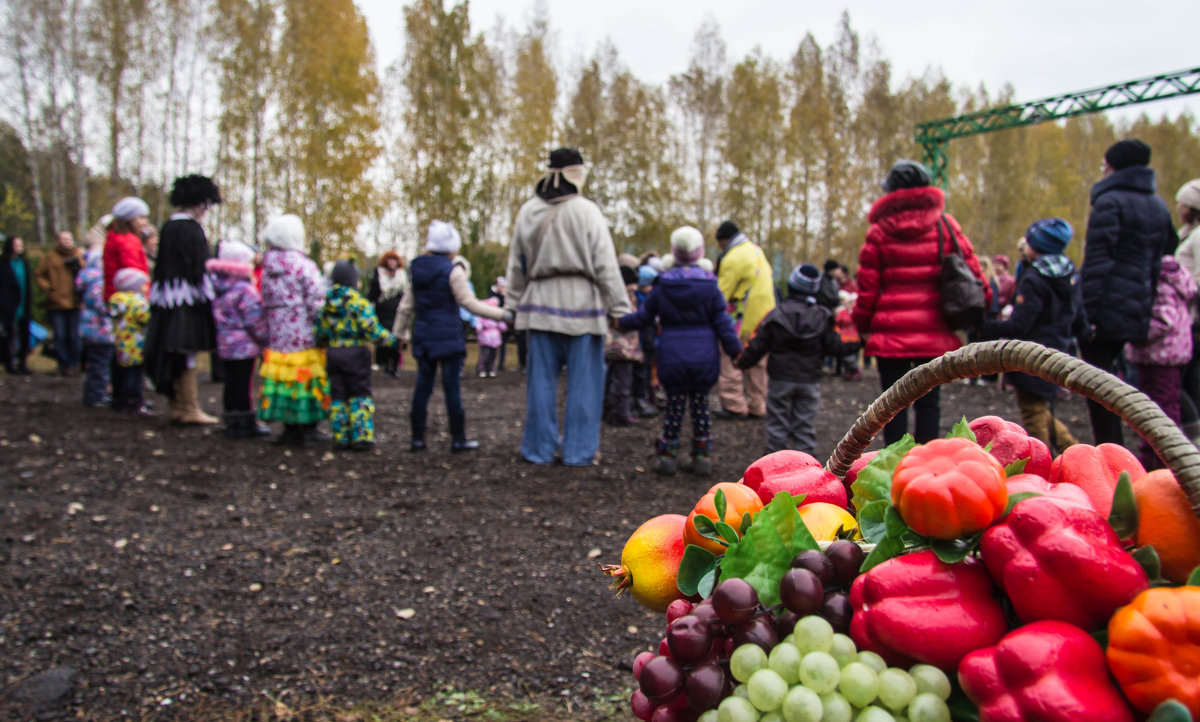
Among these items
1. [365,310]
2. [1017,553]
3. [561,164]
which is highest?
[561,164]

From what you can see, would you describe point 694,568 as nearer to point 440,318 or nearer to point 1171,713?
point 1171,713

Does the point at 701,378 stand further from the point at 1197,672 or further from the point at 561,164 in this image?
the point at 1197,672

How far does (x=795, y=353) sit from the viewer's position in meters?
4.83

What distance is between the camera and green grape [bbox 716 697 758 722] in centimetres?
74

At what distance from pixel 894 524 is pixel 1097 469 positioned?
0.30 m

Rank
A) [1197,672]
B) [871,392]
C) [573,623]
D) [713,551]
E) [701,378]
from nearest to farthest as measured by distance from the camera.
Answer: [1197,672] → [713,551] → [573,623] → [701,378] → [871,392]

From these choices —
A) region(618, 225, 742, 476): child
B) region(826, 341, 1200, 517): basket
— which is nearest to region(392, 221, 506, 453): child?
region(618, 225, 742, 476): child

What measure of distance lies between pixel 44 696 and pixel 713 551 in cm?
228

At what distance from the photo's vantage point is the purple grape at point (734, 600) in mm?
780

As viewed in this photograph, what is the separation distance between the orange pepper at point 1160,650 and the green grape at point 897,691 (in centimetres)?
17

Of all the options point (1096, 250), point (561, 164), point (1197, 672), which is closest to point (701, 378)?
point (561, 164)

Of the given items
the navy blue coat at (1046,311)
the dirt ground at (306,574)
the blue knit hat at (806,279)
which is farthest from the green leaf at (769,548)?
the blue knit hat at (806,279)

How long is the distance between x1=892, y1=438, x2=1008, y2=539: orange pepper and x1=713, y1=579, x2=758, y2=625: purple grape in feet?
0.61

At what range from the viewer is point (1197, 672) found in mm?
638
